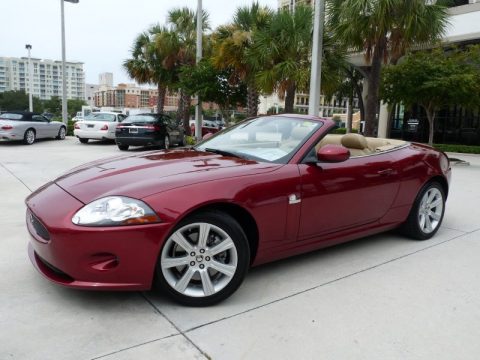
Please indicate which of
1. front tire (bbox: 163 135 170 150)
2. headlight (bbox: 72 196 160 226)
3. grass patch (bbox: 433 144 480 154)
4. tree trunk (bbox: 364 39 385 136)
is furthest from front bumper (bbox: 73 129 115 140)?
headlight (bbox: 72 196 160 226)

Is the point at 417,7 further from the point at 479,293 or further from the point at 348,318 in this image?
the point at 348,318

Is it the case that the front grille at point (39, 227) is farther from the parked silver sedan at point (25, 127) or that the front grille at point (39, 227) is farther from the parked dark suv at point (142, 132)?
the parked silver sedan at point (25, 127)

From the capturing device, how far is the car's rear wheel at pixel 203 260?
2.89m

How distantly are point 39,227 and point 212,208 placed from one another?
120 centimetres

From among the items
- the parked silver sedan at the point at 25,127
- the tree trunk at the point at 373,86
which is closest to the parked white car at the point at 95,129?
the parked silver sedan at the point at 25,127

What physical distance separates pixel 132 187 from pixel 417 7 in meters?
12.1

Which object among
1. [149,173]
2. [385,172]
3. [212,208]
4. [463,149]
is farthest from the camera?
[463,149]

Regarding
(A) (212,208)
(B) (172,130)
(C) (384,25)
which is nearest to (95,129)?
(B) (172,130)

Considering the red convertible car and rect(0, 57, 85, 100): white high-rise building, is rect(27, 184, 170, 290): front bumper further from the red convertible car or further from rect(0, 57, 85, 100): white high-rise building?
rect(0, 57, 85, 100): white high-rise building

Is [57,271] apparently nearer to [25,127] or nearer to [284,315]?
[284,315]

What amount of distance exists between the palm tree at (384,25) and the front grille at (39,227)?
11.6 meters

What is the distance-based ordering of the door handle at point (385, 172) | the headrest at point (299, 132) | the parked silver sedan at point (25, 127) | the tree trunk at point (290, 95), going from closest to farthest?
the headrest at point (299, 132) → the door handle at point (385, 172) → the tree trunk at point (290, 95) → the parked silver sedan at point (25, 127)

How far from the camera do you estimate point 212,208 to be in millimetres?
3039

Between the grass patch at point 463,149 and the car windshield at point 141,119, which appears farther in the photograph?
the grass patch at point 463,149
